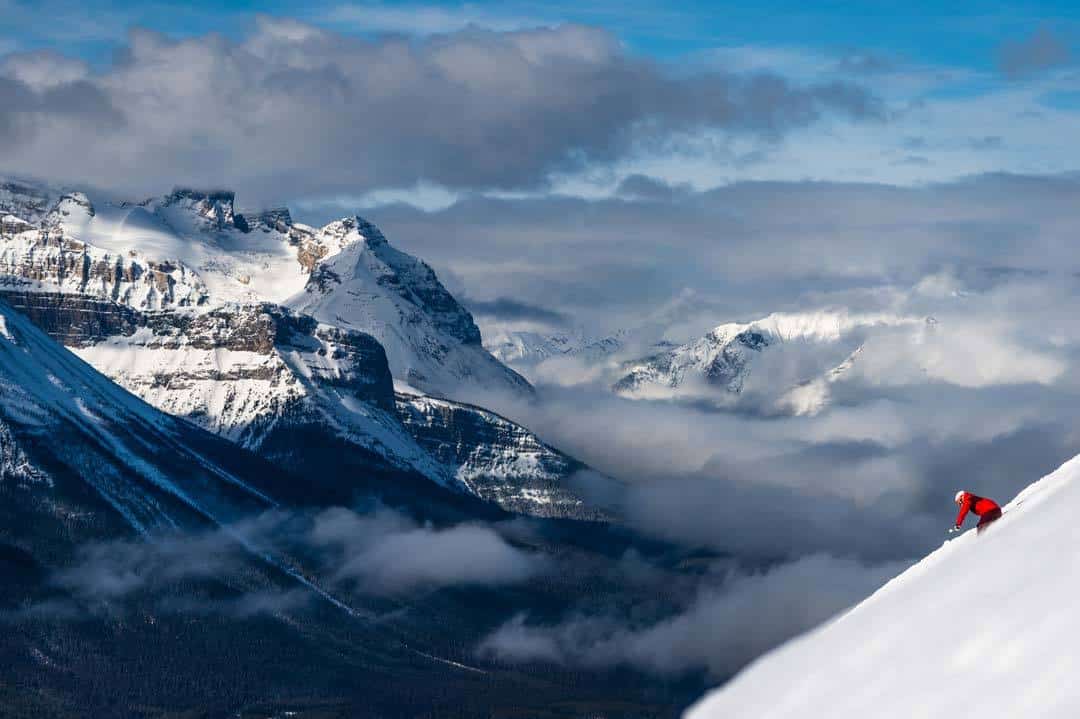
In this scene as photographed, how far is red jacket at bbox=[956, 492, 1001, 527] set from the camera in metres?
28.6

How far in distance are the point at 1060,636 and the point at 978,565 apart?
393cm

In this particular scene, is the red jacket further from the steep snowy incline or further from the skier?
the steep snowy incline

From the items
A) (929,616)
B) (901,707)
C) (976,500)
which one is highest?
(976,500)

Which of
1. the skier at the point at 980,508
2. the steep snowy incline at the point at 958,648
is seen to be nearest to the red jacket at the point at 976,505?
the skier at the point at 980,508

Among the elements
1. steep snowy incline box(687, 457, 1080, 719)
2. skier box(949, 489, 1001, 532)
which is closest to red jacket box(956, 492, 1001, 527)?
skier box(949, 489, 1001, 532)

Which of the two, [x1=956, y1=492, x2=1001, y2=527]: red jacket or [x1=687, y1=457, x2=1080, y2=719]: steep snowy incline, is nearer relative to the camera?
[x1=687, y1=457, x2=1080, y2=719]: steep snowy incline

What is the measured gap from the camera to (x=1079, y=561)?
2169 cm

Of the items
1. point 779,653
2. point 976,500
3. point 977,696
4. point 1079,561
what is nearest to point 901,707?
point 977,696

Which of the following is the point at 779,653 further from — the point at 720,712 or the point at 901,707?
the point at 901,707

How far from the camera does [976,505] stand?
2927 centimetres

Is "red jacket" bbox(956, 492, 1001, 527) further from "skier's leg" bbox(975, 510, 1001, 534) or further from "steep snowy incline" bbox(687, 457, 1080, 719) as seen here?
"steep snowy incline" bbox(687, 457, 1080, 719)

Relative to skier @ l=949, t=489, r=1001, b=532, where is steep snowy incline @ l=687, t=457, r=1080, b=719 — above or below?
below

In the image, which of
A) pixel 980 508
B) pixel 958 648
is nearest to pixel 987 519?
pixel 980 508

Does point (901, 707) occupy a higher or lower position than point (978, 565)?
lower
